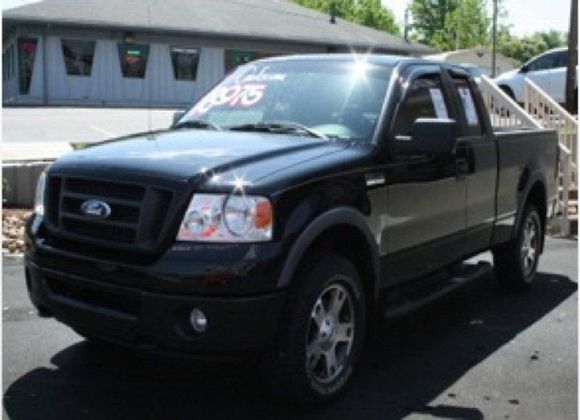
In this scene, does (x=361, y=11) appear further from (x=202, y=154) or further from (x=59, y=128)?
(x=202, y=154)

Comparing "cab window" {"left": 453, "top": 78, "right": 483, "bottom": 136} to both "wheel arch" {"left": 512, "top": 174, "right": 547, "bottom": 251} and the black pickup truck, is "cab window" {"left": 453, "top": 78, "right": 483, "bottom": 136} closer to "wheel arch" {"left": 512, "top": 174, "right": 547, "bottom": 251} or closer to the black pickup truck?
the black pickup truck

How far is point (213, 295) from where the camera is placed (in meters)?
3.66

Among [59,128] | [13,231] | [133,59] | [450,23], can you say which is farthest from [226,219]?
[450,23]

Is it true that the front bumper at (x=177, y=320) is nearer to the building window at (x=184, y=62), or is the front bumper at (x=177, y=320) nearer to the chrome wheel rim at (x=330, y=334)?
the chrome wheel rim at (x=330, y=334)

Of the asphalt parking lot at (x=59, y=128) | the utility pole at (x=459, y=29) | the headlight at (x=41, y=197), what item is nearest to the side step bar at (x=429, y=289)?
the headlight at (x=41, y=197)

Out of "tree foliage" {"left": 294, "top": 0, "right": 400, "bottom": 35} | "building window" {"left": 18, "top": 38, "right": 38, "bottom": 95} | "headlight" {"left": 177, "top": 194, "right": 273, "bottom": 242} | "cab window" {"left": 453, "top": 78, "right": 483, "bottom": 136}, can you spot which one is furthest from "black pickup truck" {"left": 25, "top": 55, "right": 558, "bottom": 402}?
"tree foliage" {"left": 294, "top": 0, "right": 400, "bottom": 35}

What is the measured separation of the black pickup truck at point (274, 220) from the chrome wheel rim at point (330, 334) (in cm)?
1

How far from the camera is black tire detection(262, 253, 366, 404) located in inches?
154

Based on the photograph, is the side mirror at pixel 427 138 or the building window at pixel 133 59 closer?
the side mirror at pixel 427 138

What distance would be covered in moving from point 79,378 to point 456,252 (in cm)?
264

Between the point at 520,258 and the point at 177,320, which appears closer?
the point at 177,320

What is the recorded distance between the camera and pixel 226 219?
376cm

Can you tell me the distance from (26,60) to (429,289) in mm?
28287

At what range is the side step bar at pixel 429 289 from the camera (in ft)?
15.7
